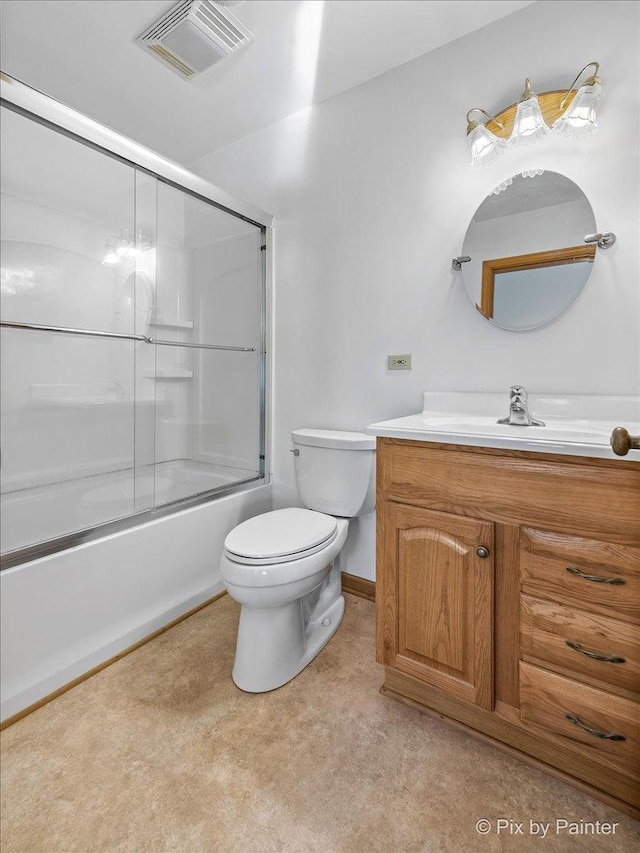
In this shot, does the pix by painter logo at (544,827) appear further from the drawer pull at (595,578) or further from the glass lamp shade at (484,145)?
the glass lamp shade at (484,145)

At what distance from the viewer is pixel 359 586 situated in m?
1.97

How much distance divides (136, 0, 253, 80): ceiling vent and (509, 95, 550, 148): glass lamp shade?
3.51 feet

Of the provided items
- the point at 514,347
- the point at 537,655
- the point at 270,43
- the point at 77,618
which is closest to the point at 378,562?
the point at 537,655

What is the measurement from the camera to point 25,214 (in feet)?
4.64

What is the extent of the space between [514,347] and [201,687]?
1624 mm

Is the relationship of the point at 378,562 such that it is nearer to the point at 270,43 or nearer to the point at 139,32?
the point at 270,43

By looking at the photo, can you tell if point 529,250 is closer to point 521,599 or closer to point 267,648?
point 521,599

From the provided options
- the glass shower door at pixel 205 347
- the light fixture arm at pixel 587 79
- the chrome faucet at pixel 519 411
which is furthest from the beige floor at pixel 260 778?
the light fixture arm at pixel 587 79

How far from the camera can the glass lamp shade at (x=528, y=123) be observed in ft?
4.47

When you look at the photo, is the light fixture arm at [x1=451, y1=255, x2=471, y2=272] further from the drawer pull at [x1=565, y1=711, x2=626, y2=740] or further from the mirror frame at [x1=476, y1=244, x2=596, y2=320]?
the drawer pull at [x1=565, y1=711, x2=626, y2=740]

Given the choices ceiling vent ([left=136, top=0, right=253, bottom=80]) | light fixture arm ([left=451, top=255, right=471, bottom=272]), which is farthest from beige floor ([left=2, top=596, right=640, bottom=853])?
ceiling vent ([left=136, top=0, right=253, bottom=80])

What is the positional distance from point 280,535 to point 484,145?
1574mm

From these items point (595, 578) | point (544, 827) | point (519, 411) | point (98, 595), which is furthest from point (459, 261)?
point (98, 595)

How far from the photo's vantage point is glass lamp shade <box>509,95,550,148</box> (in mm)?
1362
